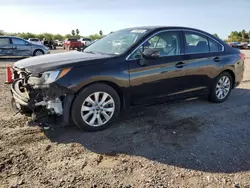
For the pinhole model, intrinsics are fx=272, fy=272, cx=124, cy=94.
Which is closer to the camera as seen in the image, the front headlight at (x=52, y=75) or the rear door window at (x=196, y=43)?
the front headlight at (x=52, y=75)

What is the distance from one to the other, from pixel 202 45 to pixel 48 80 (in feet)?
11.0

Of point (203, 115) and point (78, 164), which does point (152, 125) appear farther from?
point (78, 164)

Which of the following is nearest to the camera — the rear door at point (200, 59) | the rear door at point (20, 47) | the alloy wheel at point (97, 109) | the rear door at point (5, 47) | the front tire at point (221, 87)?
the alloy wheel at point (97, 109)

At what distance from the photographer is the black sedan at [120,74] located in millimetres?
3893

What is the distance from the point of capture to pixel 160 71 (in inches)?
188

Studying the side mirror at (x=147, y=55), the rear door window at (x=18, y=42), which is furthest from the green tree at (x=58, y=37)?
the side mirror at (x=147, y=55)

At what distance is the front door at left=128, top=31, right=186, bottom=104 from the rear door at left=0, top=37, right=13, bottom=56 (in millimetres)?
13094

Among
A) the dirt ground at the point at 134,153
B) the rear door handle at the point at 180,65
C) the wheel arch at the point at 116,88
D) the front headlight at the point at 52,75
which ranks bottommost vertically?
the dirt ground at the point at 134,153

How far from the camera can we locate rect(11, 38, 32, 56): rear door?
15807 mm

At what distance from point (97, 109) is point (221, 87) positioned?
126 inches

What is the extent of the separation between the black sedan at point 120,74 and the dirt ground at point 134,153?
356 mm

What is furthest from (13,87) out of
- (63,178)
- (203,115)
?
(203,115)

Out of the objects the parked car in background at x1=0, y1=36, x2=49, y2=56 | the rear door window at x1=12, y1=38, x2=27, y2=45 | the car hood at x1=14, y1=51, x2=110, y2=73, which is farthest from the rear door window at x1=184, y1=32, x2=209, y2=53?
the rear door window at x1=12, y1=38, x2=27, y2=45

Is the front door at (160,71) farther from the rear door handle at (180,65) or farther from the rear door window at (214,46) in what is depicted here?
the rear door window at (214,46)
